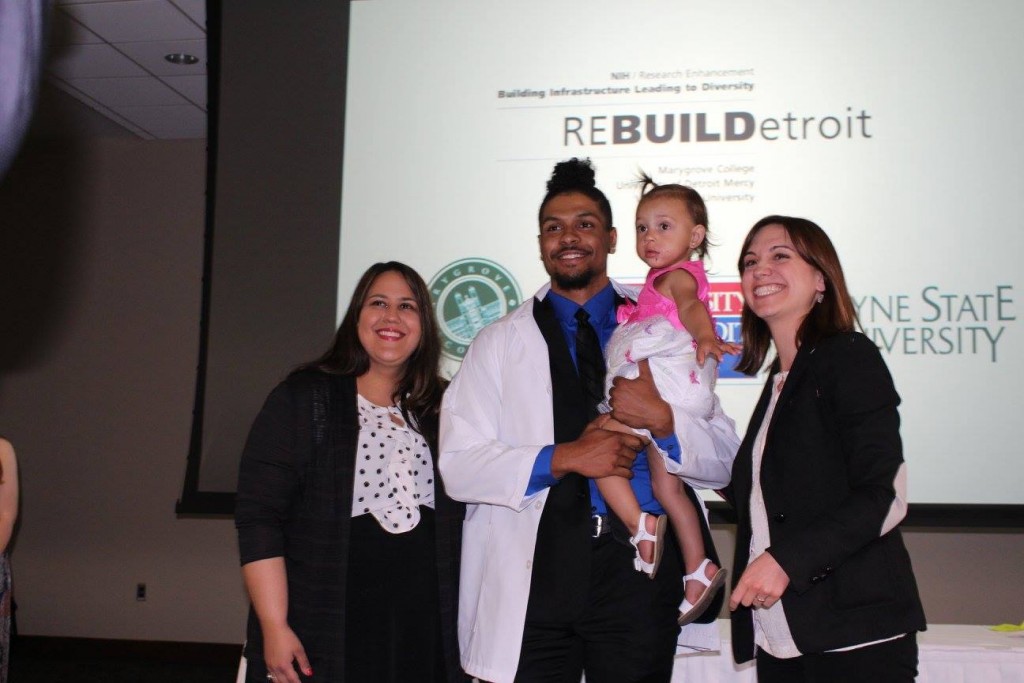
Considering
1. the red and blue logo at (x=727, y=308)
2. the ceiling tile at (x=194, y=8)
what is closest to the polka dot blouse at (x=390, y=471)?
the red and blue logo at (x=727, y=308)

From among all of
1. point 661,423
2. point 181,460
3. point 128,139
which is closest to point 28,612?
point 181,460

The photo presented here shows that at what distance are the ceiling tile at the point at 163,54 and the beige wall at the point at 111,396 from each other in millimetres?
1109

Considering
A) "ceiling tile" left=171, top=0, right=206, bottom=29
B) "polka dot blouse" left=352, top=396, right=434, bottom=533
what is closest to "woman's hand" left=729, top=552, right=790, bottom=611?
"polka dot blouse" left=352, top=396, right=434, bottom=533

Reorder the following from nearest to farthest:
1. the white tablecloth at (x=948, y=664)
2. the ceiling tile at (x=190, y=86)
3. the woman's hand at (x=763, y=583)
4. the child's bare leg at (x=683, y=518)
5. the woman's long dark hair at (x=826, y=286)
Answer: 1. the woman's hand at (x=763, y=583)
2. the woman's long dark hair at (x=826, y=286)
3. the child's bare leg at (x=683, y=518)
4. the white tablecloth at (x=948, y=664)
5. the ceiling tile at (x=190, y=86)

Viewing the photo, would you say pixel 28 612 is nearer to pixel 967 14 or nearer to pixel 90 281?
pixel 90 281

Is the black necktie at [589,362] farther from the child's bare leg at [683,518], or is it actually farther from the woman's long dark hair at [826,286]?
the woman's long dark hair at [826,286]

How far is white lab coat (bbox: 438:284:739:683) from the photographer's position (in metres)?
2.12

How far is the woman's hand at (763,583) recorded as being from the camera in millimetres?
1634

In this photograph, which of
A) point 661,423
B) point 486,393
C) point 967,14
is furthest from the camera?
point 967,14

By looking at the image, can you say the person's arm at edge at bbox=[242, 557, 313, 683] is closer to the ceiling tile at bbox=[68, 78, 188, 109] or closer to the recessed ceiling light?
the recessed ceiling light

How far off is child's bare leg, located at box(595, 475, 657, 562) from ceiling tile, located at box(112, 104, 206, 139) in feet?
15.0

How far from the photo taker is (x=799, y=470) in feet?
5.87

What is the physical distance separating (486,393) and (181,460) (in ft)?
14.2

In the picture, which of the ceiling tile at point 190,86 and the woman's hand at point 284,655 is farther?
the ceiling tile at point 190,86
